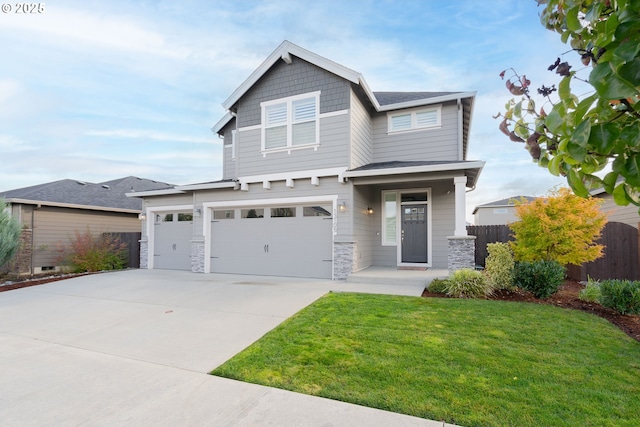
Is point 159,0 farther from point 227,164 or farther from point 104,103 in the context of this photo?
point 227,164

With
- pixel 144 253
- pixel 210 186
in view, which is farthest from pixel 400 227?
pixel 144 253

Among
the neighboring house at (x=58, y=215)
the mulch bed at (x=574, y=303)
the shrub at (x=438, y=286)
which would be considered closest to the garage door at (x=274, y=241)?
the shrub at (x=438, y=286)

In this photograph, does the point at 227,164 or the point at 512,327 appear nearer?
the point at 512,327

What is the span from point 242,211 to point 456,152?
24.2ft

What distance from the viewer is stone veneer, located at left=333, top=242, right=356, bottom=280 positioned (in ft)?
30.6

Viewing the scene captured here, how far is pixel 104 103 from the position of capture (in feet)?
38.4

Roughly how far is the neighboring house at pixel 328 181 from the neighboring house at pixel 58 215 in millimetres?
6180

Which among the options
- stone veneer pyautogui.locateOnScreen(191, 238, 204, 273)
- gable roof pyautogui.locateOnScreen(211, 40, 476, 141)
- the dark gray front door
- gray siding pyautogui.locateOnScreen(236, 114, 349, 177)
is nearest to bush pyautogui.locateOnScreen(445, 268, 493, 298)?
the dark gray front door

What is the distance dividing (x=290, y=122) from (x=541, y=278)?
25.8 ft

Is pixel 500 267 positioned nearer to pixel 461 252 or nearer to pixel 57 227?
pixel 461 252

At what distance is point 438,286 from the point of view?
24.9ft

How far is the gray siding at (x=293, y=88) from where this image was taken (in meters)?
9.73

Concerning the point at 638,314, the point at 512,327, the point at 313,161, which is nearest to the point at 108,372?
the point at 512,327

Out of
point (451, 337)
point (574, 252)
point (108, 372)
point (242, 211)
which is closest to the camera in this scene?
point (108, 372)
